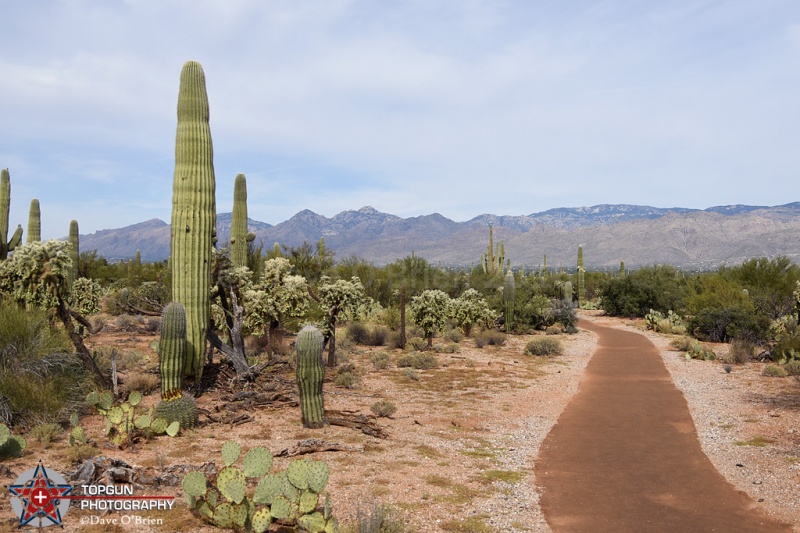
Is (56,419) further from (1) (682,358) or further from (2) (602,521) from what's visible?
(1) (682,358)

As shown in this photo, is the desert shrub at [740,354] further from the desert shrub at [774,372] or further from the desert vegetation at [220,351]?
the desert shrub at [774,372]

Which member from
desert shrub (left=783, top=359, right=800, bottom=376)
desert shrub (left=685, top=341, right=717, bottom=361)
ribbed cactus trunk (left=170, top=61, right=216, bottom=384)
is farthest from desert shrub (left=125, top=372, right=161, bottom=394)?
desert shrub (left=685, top=341, right=717, bottom=361)

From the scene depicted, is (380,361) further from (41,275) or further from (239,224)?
(41,275)

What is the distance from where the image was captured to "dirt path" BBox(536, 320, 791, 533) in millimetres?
6281

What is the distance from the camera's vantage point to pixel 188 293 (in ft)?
36.8

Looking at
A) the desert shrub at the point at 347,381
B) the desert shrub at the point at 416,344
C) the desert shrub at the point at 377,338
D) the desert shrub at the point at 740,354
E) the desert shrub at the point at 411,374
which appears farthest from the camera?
the desert shrub at the point at 377,338

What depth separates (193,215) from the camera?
440 inches

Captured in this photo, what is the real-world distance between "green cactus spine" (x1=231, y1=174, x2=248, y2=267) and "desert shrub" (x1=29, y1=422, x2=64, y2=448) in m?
8.41

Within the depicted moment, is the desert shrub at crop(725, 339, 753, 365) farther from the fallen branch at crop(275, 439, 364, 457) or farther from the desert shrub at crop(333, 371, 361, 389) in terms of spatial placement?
the fallen branch at crop(275, 439, 364, 457)

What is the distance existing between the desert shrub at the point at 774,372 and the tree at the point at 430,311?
399 inches

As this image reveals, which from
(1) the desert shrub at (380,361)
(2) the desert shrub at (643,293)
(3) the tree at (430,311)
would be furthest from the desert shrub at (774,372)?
(2) the desert shrub at (643,293)

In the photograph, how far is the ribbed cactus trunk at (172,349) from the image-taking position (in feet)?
33.7

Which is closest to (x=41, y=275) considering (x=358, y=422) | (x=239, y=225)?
A: (x=358, y=422)

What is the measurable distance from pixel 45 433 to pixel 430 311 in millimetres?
13873
